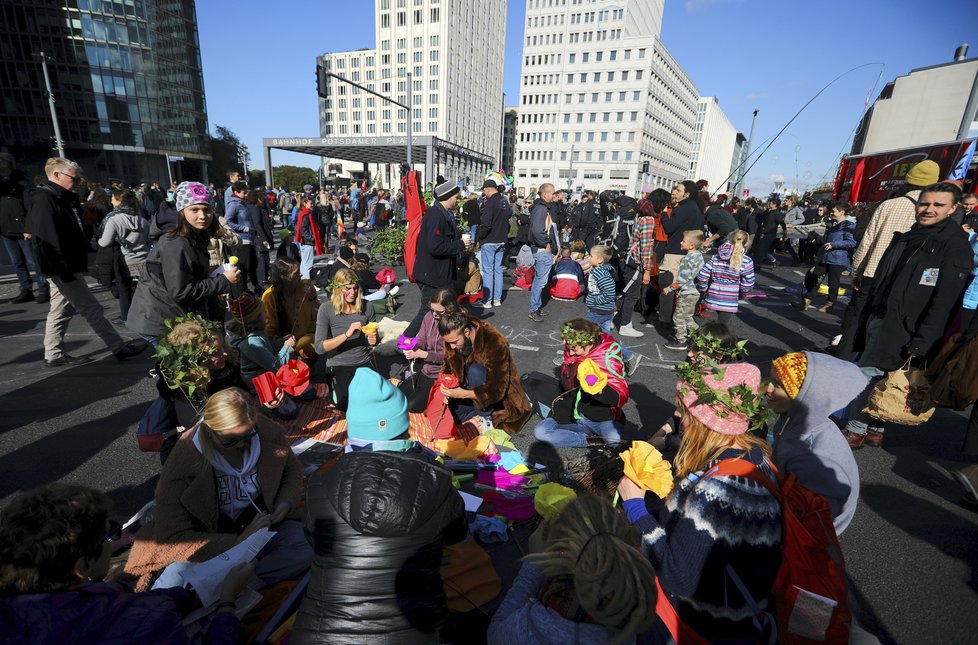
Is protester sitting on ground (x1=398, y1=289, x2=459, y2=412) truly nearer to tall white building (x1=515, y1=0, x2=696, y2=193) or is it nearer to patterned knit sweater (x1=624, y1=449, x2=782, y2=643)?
patterned knit sweater (x1=624, y1=449, x2=782, y2=643)

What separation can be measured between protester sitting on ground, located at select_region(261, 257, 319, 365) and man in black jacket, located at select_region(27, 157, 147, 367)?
2.04 m

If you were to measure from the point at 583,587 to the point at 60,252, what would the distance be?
6304 mm

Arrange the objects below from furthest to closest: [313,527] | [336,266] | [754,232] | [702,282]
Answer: [754,232], [336,266], [702,282], [313,527]

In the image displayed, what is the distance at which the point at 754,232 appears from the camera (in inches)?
505

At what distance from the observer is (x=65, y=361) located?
525cm

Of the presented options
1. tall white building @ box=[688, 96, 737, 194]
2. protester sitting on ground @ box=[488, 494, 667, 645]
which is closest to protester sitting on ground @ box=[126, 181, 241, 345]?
protester sitting on ground @ box=[488, 494, 667, 645]

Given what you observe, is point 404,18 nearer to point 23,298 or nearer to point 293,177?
point 293,177

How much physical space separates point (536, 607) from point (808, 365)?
1.95m

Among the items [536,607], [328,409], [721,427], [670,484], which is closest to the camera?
[536,607]

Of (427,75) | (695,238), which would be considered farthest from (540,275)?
(427,75)

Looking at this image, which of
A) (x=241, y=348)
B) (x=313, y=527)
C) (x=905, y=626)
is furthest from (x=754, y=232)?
(x=313, y=527)

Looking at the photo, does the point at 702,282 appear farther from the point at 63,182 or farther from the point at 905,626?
the point at 63,182

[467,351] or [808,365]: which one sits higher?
[808,365]

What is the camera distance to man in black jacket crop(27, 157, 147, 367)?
4.78 meters
